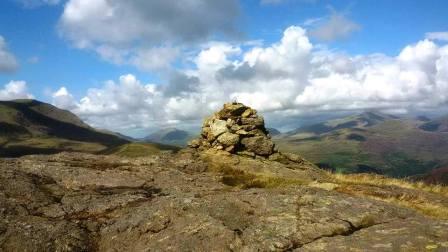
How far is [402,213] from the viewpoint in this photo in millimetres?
17688

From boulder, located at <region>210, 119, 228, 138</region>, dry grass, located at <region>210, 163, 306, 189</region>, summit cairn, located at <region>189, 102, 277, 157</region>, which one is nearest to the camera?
dry grass, located at <region>210, 163, 306, 189</region>

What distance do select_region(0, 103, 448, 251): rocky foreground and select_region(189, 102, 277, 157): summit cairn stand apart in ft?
31.7

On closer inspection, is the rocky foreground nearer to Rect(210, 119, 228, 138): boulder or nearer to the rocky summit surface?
the rocky summit surface

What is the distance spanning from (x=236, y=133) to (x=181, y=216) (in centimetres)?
2066

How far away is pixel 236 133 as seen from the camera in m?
37.4

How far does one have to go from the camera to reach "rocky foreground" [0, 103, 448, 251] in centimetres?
1470

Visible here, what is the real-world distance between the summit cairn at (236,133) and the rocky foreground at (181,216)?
9.67 m

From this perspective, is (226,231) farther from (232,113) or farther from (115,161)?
(232,113)

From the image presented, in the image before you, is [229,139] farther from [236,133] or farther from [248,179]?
[248,179]

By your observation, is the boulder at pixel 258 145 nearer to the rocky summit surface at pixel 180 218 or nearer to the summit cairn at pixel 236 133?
the summit cairn at pixel 236 133

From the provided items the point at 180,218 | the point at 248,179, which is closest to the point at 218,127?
the point at 248,179

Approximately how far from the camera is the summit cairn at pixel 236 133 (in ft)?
118

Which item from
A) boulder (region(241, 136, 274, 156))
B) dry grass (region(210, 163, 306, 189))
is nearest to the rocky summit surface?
dry grass (region(210, 163, 306, 189))

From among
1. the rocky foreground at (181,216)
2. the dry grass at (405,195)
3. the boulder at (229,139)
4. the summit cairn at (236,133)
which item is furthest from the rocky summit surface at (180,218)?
the summit cairn at (236,133)
